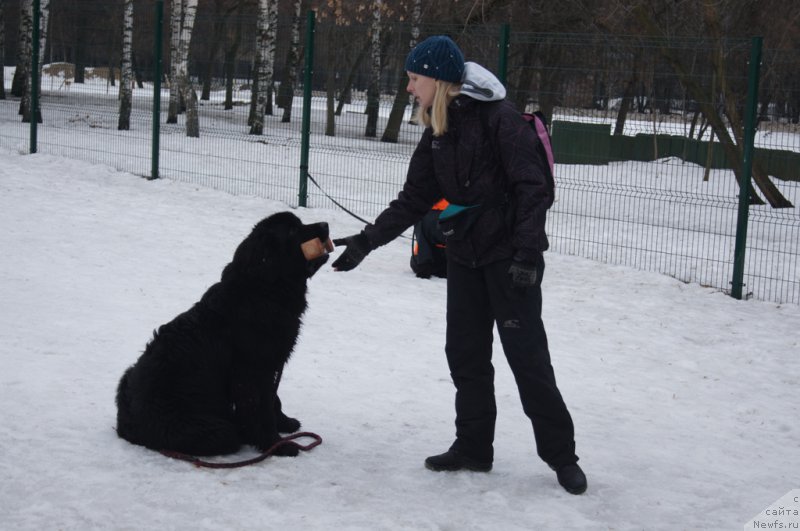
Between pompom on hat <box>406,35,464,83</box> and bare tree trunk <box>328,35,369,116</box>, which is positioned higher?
bare tree trunk <box>328,35,369,116</box>

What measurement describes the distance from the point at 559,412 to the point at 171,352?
1.70 m

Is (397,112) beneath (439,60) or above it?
above

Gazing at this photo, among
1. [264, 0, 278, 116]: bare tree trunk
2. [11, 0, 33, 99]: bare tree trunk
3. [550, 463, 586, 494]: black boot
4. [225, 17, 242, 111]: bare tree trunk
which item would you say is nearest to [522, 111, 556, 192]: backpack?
[550, 463, 586, 494]: black boot

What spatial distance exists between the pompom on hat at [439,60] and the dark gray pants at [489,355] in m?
0.81

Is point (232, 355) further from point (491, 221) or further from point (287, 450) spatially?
point (491, 221)

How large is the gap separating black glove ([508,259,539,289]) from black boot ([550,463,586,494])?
84 cm

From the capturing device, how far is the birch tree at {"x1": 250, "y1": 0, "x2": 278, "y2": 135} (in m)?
13.9

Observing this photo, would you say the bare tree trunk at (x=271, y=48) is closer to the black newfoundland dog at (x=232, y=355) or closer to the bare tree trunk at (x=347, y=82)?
the bare tree trunk at (x=347, y=82)

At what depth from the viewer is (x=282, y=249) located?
4012 mm

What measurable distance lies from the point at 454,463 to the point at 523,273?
982mm

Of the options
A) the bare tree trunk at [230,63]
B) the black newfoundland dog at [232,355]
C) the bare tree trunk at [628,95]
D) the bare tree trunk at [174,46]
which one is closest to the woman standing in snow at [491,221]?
the black newfoundland dog at [232,355]

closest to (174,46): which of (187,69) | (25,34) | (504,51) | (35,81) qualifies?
(25,34)

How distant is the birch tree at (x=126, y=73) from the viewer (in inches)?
634

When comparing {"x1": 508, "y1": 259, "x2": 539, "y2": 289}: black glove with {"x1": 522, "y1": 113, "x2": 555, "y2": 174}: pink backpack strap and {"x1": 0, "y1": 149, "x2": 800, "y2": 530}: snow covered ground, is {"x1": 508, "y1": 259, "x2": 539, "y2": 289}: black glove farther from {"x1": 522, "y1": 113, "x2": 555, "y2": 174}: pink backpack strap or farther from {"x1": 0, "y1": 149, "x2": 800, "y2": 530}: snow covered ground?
{"x1": 0, "y1": 149, "x2": 800, "y2": 530}: snow covered ground
